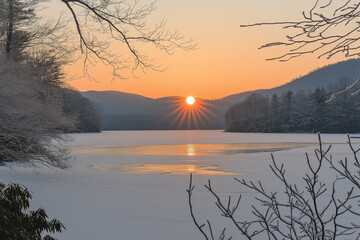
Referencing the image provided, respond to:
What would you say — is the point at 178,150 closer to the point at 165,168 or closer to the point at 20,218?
the point at 165,168

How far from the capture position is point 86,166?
1983cm

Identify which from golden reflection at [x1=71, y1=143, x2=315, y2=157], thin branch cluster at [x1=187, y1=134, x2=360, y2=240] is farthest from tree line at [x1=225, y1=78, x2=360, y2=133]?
thin branch cluster at [x1=187, y1=134, x2=360, y2=240]

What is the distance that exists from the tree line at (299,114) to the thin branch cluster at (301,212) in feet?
228

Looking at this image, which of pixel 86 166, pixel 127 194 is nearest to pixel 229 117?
pixel 86 166

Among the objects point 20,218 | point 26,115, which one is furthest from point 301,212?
point 26,115

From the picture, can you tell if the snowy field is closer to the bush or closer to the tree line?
the bush

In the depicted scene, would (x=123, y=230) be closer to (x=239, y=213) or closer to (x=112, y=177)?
(x=239, y=213)

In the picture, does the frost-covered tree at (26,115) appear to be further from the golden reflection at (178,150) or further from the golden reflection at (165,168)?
the golden reflection at (178,150)

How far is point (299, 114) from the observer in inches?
3548

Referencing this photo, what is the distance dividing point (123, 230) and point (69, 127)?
9.39 m

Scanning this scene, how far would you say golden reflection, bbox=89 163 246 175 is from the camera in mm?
16969

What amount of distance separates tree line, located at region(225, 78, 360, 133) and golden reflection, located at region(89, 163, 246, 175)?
2433 inches

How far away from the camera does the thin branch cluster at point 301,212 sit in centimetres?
179

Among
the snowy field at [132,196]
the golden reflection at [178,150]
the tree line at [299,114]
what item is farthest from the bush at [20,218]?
the tree line at [299,114]
